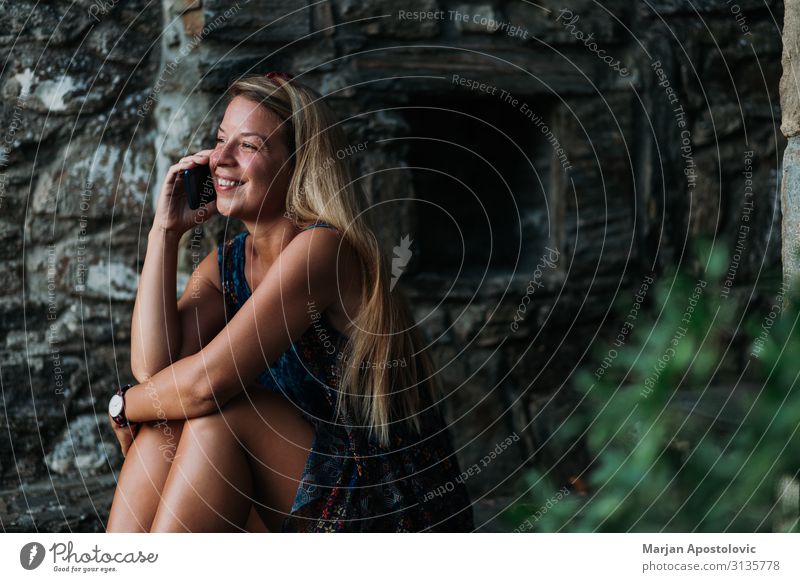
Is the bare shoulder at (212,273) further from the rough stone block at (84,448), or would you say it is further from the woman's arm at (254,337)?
the rough stone block at (84,448)

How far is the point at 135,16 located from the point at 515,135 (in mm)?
1088

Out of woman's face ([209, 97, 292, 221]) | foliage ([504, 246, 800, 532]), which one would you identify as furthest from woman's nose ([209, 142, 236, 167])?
foliage ([504, 246, 800, 532])

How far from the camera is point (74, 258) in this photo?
7.93 ft

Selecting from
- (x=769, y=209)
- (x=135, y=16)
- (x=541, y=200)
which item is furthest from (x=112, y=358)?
(x=769, y=209)

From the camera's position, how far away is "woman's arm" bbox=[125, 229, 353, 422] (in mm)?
1594

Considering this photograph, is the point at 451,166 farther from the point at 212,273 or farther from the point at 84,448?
the point at 84,448

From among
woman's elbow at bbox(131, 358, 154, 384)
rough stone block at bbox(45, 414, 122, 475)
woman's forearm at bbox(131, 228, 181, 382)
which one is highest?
woman's forearm at bbox(131, 228, 181, 382)

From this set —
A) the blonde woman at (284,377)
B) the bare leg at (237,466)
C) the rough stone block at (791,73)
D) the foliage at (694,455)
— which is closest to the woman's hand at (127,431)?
the blonde woman at (284,377)

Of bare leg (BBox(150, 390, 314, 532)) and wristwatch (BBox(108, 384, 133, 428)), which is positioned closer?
bare leg (BBox(150, 390, 314, 532))

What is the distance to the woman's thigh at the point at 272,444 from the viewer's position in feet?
5.37

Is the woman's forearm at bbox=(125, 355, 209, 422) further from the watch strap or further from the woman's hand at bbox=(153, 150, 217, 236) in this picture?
the woman's hand at bbox=(153, 150, 217, 236)

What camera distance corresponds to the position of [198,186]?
1751mm

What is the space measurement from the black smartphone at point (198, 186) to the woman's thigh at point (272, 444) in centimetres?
35

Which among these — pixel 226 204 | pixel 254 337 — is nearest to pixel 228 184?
pixel 226 204
